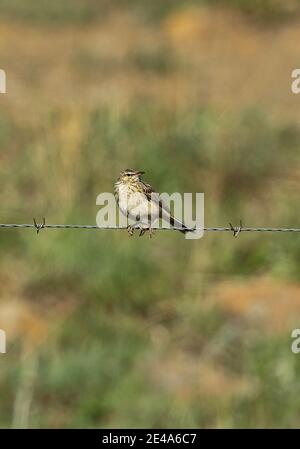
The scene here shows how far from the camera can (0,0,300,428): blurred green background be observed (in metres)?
13.9

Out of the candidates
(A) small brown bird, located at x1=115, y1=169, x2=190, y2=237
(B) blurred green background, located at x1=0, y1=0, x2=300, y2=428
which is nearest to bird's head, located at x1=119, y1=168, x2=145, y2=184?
(A) small brown bird, located at x1=115, y1=169, x2=190, y2=237

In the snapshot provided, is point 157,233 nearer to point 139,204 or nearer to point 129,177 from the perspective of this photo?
point 129,177

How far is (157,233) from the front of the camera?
16594mm

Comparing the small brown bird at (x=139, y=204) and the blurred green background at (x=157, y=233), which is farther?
the blurred green background at (x=157, y=233)

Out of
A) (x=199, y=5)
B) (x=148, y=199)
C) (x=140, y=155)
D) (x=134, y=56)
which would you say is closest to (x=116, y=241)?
(x=140, y=155)

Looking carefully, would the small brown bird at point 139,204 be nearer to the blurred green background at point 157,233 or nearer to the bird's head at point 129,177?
the bird's head at point 129,177

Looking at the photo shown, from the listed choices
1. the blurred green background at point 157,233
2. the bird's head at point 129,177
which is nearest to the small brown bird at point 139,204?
the bird's head at point 129,177

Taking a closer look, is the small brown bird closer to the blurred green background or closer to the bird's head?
the bird's head

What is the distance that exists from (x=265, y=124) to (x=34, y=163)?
3616mm

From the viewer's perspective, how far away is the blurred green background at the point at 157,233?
13883mm

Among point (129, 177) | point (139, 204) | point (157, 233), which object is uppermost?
point (157, 233)

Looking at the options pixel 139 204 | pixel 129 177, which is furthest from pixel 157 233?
pixel 139 204

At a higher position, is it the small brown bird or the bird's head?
the bird's head

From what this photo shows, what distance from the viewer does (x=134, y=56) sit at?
77.3 feet
